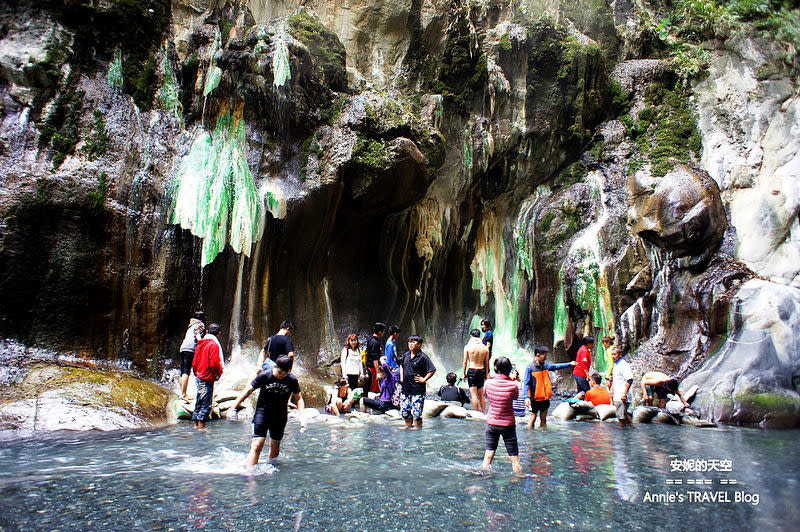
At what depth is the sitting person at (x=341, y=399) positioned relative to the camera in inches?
360

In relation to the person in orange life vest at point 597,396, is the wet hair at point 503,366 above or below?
above

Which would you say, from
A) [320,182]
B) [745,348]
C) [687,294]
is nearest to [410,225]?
[320,182]

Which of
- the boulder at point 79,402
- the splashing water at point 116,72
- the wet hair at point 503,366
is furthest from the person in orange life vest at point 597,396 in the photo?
the splashing water at point 116,72

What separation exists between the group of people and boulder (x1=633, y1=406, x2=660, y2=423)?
24 cm

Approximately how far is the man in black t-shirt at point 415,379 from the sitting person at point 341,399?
182cm

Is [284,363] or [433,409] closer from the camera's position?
[284,363]

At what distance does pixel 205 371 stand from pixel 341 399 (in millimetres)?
2737

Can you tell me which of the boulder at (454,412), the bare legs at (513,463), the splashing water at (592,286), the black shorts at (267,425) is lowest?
the boulder at (454,412)

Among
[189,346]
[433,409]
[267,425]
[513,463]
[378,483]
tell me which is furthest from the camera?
[433,409]

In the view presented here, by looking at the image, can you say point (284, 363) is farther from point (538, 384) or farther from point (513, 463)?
point (538, 384)

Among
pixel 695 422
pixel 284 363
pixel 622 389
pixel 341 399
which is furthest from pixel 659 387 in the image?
pixel 284 363

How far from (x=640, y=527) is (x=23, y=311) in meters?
10.00

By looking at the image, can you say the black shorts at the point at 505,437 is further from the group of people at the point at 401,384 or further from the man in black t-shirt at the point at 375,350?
the man in black t-shirt at the point at 375,350

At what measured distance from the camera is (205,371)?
736 cm
